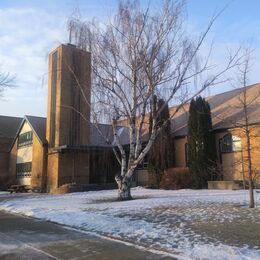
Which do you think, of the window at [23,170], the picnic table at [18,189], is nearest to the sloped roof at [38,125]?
the window at [23,170]

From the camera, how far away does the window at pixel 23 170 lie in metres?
41.2

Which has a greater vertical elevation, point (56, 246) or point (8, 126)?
point (8, 126)

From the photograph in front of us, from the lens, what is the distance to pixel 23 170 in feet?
142

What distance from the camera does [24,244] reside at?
1049cm

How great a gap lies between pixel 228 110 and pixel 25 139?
22.1 metres

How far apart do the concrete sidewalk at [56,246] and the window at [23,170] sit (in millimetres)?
28075

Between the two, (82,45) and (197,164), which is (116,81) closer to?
(82,45)

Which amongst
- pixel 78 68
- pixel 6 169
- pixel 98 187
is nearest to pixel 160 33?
pixel 78 68

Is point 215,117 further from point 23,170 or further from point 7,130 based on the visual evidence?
point 7,130

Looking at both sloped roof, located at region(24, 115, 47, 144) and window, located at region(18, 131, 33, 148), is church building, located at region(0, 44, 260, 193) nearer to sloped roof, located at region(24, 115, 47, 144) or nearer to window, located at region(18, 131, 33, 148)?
sloped roof, located at region(24, 115, 47, 144)

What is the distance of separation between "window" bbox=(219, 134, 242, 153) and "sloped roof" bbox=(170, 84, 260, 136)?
829 millimetres

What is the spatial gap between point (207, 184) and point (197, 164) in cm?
147

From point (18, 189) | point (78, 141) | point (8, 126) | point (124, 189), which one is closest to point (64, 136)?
point (78, 141)

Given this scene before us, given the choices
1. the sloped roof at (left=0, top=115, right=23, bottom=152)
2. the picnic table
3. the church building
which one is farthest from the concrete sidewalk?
the sloped roof at (left=0, top=115, right=23, bottom=152)
